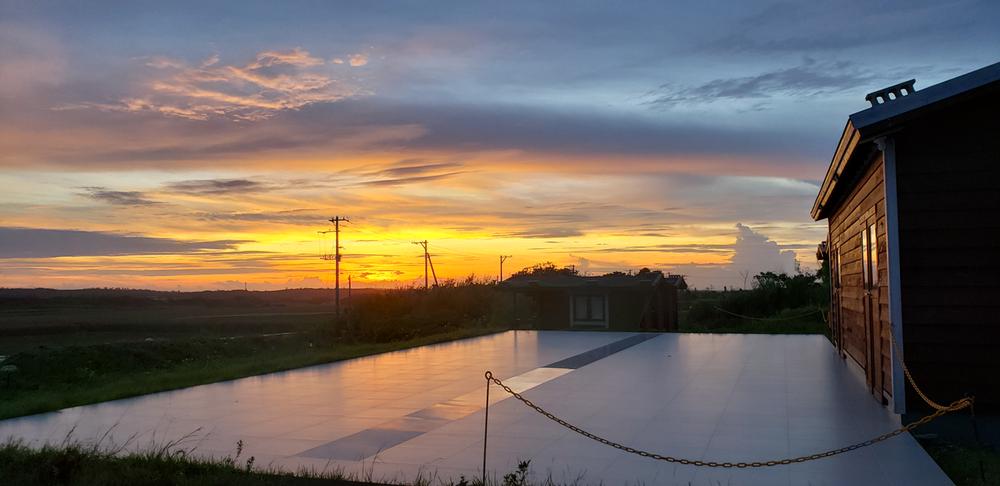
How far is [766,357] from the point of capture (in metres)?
15.1

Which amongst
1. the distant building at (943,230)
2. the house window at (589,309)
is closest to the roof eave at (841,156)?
the distant building at (943,230)

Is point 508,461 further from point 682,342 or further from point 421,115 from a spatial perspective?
point 682,342

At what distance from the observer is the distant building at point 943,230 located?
7.20 m

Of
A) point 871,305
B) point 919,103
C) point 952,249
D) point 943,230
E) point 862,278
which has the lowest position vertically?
point 871,305

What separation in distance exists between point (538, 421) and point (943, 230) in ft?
14.2

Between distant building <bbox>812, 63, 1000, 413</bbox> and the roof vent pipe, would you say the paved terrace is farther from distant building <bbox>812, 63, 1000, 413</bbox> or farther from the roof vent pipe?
the roof vent pipe

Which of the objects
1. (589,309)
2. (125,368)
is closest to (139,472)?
(125,368)

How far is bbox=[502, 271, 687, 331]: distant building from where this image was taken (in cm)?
2938

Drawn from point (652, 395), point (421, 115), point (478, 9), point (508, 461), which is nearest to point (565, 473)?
point (508, 461)

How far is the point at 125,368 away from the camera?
1805 centimetres

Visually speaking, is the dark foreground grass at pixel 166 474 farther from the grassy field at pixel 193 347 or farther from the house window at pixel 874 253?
the house window at pixel 874 253

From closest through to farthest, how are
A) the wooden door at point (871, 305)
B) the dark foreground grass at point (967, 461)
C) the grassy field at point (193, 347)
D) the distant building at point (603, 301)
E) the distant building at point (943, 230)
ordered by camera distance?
the dark foreground grass at point (967, 461) → the distant building at point (943, 230) → the wooden door at point (871, 305) → the grassy field at point (193, 347) → the distant building at point (603, 301)

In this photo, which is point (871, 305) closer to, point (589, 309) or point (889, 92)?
point (889, 92)

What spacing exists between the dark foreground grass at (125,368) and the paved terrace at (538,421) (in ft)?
1.75
